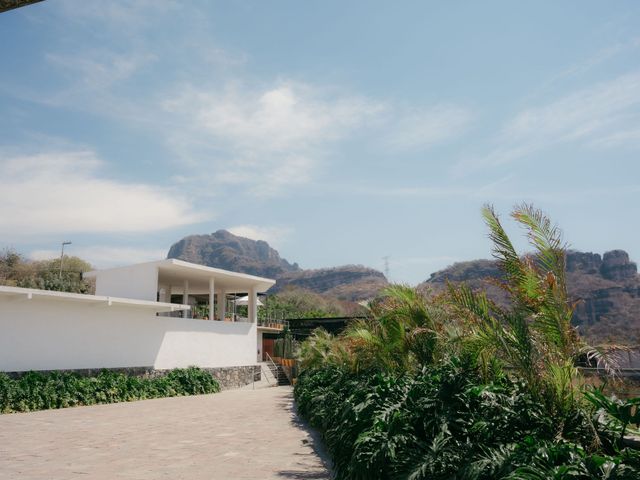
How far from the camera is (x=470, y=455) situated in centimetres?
357

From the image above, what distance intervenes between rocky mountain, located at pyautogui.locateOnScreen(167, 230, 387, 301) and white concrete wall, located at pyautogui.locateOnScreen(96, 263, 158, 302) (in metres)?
73.4

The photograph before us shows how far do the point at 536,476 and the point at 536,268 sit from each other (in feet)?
7.70

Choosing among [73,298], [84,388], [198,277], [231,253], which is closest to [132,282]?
[198,277]

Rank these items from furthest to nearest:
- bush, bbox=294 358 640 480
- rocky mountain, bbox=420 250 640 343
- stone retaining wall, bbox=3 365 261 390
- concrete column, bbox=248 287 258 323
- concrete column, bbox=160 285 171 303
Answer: rocky mountain, bbox=420 250 640 343 → concrete column, bbox=160 285 171 303 → concrete column, bbox=248 287 258 323 → stone retaining wall, bbox=3 365 261 390 → bush, bbox=294 358 640 480

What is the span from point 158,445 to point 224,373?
14204 mm

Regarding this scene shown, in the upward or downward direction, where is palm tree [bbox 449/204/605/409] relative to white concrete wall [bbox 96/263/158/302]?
downward

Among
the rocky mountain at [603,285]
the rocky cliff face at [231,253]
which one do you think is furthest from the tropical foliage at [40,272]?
the rocky cliff face at [231,253]

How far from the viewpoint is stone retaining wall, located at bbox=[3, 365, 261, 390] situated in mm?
16656

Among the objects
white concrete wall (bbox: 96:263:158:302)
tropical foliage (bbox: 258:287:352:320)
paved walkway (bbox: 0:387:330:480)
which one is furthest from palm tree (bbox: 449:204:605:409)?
tropical foliage (bbox: 258:287:352:320)

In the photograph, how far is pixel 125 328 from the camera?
18.0 m

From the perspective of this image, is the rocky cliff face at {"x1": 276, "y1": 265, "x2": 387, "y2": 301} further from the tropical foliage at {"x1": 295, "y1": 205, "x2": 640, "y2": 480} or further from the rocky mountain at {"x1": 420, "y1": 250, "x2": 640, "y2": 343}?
the tropical foliage at {"x1": 295, "y1": 205, "x2": 640, "y2": 480}

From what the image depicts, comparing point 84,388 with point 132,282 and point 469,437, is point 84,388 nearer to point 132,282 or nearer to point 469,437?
point 132,282

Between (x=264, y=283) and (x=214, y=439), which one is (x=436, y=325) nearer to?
(x=214, y=439)

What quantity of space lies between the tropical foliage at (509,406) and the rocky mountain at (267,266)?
8799 centimetres
